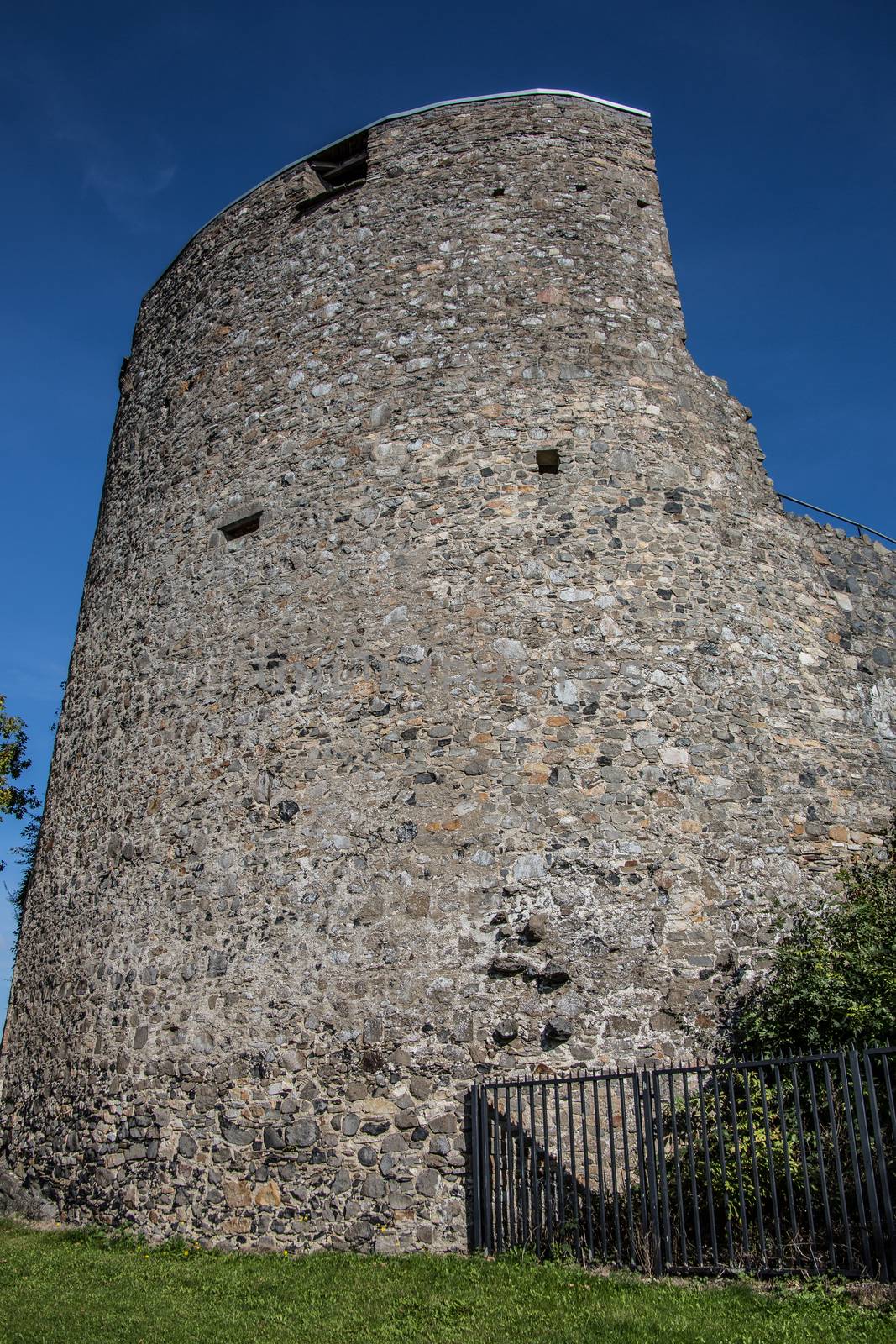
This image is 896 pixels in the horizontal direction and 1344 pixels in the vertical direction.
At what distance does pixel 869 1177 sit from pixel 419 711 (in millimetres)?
4643

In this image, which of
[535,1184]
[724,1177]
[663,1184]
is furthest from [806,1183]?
[535,1184]

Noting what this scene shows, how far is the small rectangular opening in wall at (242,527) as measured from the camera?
34.1ft

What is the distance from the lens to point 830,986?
23.6ft

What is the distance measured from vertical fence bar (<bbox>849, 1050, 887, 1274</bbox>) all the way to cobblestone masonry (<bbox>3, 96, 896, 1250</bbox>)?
1918mm

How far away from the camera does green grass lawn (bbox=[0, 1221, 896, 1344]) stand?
518 centimetres

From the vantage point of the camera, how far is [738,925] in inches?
318

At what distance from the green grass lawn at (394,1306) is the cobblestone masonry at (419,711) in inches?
28.3

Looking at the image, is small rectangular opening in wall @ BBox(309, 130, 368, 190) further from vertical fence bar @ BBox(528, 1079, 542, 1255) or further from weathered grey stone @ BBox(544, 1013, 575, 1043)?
vertical fence bar @ BBox(528, 1079, 542, 1255)

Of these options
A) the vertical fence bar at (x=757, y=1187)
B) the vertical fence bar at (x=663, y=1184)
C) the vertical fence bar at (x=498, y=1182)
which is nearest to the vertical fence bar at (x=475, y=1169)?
the vertical fence bar at (x=498, y=1182)

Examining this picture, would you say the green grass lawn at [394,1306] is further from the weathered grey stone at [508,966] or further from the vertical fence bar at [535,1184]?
the weathered grey stone at [508,966]

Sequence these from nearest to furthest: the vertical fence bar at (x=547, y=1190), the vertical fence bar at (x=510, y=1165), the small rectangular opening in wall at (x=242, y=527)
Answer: the vertical fence bar at (x=547, y=1190), the vertical fence bar at (x=510, y=1165), the small rectangular opening in wall at (x=242, y=527)

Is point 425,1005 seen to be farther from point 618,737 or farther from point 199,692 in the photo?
point 199,692

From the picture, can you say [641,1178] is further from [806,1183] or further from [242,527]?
[242,527]

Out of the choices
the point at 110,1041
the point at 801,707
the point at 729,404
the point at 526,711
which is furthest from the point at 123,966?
the point at 729,404
